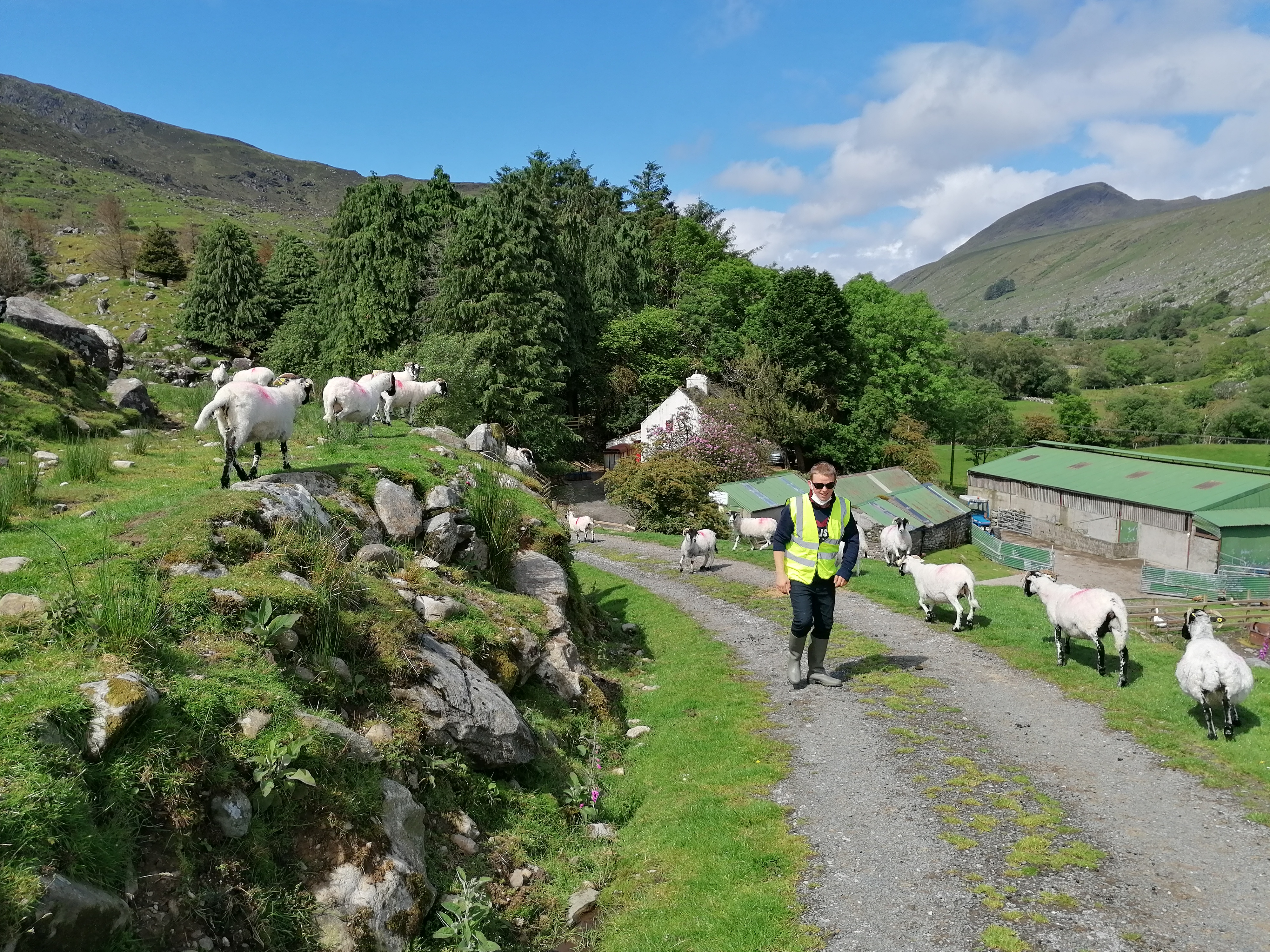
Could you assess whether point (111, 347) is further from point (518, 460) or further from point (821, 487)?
point (821, 487)

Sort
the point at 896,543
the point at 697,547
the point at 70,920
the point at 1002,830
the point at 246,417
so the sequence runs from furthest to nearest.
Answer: the point at 896,543 < the point at 697,547 < the point at 246,417 < the point at 1002,830 < the point at 70,920

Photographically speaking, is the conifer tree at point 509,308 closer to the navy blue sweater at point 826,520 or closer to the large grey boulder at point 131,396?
the large grey boulder at point 131,396

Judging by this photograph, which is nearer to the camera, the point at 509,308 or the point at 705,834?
the point at 705,834

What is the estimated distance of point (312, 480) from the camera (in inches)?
448

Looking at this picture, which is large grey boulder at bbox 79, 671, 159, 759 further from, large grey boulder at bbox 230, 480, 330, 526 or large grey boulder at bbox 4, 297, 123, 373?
large grey boulder at bbox 4, 297, 123, 373

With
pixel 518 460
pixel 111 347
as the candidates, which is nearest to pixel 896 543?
pixel 518 460

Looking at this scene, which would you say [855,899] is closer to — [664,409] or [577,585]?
[577,585]

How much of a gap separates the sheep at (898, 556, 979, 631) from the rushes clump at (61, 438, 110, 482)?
1527 cm

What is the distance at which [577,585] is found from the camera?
16.8 m

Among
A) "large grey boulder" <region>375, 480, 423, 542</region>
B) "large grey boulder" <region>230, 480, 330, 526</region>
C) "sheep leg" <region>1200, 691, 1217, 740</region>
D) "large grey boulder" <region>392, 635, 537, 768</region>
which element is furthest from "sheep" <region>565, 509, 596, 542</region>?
"sheep leg" <region>1200, 691, 1217, 740</region>

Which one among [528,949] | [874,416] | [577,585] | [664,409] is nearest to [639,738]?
[528,949]

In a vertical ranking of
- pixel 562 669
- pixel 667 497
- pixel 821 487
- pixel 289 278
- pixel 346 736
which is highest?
pixel 289 278

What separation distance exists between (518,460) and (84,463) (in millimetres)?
12220

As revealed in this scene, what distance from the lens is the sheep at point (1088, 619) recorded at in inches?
425
